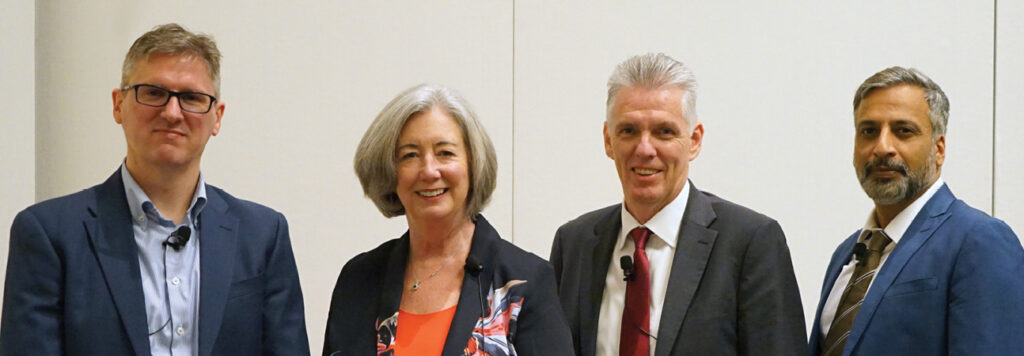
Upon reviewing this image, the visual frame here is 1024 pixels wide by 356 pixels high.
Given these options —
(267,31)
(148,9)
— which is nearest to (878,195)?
(267,31)

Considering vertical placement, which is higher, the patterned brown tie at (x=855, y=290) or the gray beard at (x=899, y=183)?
the gray beard at (x=899, y=183)

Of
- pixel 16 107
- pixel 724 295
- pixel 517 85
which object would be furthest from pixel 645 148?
pixel 16 107

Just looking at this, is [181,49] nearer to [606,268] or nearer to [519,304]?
[519,304]

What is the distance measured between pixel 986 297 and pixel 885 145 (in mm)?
538

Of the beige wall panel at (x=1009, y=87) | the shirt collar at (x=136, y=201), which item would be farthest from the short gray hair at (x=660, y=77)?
the beige wall panel at (x=1009, y=87)

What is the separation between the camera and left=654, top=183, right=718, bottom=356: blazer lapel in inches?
98.7

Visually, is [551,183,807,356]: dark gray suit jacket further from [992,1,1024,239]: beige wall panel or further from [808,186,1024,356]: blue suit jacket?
[992,1,1024,239]: beige wall panel

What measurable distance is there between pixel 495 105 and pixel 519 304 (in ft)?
7.34

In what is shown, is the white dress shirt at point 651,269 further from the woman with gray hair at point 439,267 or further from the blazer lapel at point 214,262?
the blazer lapel at point 214,262

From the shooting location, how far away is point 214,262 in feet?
8.28

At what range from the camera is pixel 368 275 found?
2543 millimetres

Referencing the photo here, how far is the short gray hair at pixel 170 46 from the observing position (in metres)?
2.55

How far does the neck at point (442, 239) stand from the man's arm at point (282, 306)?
0.38m

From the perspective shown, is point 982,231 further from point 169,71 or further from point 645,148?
point 169,71
